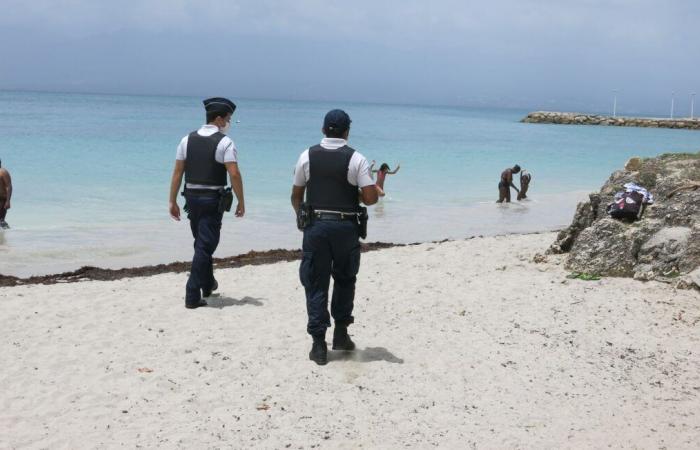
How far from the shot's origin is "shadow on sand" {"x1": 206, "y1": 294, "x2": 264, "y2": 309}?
787cm

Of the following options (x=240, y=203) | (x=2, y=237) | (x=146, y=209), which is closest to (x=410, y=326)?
(x=240, y=203)

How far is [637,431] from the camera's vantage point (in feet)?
16.3

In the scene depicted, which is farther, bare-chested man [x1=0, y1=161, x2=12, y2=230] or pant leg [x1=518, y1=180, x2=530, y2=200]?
pant leg [x1=518, y1=180, x2=530, y2=200]

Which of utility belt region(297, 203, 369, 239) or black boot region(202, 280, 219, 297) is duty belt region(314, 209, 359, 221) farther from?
black boot region(202, 280, 219, 297)

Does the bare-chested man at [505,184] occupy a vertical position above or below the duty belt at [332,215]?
below

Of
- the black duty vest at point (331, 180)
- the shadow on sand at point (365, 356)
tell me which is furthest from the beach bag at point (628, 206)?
the black duty vest at point (331, 180)

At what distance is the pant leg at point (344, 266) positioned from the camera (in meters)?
5.60

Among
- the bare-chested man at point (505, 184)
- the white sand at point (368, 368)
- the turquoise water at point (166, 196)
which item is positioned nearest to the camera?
the white sand at point (368, 368)

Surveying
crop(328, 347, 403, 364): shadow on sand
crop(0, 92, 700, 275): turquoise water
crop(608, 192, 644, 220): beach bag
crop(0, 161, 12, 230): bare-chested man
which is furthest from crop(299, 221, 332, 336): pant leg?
crop(0, 161, 12, 230): bare-chested man

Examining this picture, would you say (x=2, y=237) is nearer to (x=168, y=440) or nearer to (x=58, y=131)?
(x=168, y=440)

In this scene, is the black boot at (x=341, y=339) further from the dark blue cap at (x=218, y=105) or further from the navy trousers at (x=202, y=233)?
the dark blue cap at (x=218, y=105)

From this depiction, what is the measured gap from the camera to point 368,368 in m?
5.93

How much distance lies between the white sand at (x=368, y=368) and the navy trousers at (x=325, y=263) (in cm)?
50

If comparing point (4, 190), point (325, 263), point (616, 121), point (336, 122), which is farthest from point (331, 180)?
point (616, 121)
